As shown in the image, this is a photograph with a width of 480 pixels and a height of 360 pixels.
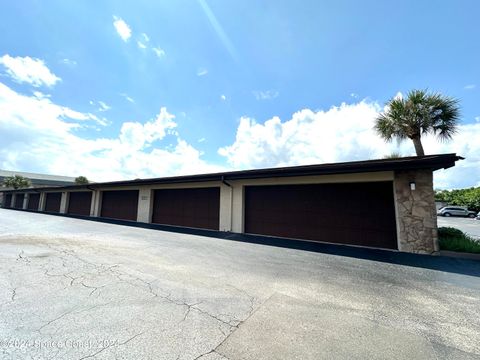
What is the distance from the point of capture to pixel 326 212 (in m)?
8.43

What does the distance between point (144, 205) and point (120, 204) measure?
3.01m

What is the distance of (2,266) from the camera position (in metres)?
4.67

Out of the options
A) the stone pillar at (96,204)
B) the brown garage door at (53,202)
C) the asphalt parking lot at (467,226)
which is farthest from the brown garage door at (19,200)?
the asphalt parking lot at (467,226)

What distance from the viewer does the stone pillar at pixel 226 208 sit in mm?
10558

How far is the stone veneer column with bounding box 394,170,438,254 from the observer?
6664 mm

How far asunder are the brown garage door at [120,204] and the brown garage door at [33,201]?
622 inches

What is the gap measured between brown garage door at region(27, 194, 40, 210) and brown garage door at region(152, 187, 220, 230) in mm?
22174

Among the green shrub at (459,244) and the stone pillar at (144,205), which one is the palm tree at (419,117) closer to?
the green shrub at (459,244)

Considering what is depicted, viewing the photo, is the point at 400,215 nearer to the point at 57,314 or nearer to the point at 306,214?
the point at 306,214

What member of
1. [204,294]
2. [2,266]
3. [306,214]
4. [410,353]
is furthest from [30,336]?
[306,214]

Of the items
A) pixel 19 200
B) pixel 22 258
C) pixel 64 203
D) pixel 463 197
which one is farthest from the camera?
pixel 19 200

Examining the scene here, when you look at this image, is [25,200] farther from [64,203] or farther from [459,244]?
[459,244]

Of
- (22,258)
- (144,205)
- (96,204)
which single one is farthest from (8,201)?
(22,258)

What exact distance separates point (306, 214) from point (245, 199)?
2871 mm
